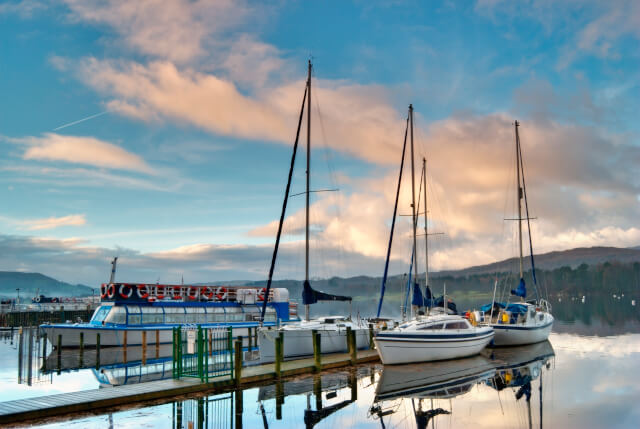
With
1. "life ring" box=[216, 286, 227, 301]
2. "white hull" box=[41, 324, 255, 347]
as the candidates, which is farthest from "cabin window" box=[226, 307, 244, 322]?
"white hull" box=[41, 324, 255, 347]

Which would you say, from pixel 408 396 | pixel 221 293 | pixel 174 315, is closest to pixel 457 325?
pixel 408 396

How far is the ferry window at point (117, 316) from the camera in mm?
52250

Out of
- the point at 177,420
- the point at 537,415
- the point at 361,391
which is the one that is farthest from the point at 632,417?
the point at 177,420

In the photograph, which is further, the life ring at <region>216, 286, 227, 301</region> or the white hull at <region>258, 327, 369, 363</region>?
the life ring at <region>216, 286, 227, 301</region>

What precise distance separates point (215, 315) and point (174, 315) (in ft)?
14.5

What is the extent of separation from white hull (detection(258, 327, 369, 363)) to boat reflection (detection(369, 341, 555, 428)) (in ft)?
21.2

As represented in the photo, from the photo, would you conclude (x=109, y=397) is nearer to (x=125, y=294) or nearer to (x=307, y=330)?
(x=307, y=330)

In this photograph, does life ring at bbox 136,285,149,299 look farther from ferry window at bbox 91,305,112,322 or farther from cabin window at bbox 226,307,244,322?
cabin window at bbox 226,307,244,322

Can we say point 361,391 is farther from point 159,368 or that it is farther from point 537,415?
point 159,368

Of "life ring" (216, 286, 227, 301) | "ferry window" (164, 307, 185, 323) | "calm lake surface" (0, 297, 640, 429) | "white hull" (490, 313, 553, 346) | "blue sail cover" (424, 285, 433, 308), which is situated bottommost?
"calm lake surface" (0, 297, 640, 429)

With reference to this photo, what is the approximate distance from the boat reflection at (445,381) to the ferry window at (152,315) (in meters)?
28.1

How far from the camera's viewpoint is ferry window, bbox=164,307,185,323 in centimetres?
5491

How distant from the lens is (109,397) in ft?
72.6

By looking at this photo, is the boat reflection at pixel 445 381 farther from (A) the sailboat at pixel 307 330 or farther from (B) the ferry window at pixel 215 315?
(B) the ferry window at pixel 215 315
